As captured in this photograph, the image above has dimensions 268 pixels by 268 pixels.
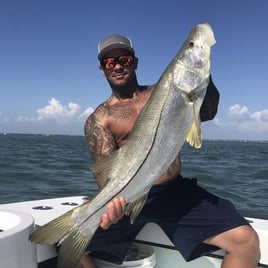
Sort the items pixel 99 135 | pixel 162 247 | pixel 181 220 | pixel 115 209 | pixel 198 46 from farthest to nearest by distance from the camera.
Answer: pixel 162 247
pixel 99 135
pixel 181 220
pixel 115 209
pixel 198 46

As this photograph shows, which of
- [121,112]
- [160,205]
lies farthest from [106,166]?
[121,112]

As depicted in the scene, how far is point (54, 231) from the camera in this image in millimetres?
2740

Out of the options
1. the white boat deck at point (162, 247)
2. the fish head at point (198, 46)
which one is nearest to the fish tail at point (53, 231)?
the white boat deck at point (162, 247)

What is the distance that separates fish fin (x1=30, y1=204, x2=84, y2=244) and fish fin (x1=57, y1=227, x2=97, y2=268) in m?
0.06

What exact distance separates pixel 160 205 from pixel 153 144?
79 centimetres

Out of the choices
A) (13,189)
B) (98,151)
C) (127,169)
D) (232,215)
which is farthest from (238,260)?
(13,189)

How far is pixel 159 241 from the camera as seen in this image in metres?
3.61

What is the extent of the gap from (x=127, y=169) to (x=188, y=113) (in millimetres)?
537

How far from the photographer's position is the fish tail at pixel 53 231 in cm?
273

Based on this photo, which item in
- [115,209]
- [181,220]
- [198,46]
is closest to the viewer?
[198,46]

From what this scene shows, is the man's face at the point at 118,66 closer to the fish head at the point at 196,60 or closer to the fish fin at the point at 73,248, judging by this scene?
the fish head at the point at 196,60

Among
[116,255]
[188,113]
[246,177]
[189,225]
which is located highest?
[188,113]

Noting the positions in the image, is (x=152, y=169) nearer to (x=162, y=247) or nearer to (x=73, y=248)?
(x=73, y=248)

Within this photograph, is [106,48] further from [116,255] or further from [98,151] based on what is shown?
[116,255]
